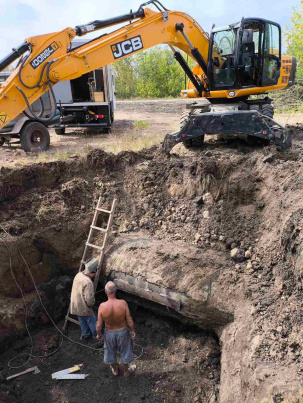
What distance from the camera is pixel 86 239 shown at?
256 inches

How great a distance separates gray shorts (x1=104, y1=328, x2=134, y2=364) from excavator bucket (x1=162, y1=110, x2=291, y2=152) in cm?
504

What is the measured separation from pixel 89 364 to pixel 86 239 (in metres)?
2.28

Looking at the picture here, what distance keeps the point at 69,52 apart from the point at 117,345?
20.7ft

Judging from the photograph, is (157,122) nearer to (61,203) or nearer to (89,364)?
(61,203)

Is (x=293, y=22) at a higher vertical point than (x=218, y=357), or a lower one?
higher

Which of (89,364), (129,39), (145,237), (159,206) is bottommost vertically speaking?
(89,364)

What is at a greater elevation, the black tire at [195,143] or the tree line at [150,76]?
the tree line at [150,76]

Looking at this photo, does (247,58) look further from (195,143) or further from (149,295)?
(149,295)

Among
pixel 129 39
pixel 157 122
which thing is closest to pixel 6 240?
pixel 129 39

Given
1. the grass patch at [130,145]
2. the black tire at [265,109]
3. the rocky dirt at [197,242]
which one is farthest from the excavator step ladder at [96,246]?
the black tire at [265,109]

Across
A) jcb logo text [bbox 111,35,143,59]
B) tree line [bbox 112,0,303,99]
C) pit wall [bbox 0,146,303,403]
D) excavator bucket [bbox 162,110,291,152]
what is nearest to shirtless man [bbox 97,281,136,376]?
pit wall [bbox 0,146,303,403]

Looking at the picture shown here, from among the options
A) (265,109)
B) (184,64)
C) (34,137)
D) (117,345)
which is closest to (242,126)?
(265,109)

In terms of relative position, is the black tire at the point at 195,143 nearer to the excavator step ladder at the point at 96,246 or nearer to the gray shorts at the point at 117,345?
the excavator step ladder at the point at 96,246

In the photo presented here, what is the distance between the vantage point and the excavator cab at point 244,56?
304 inches
